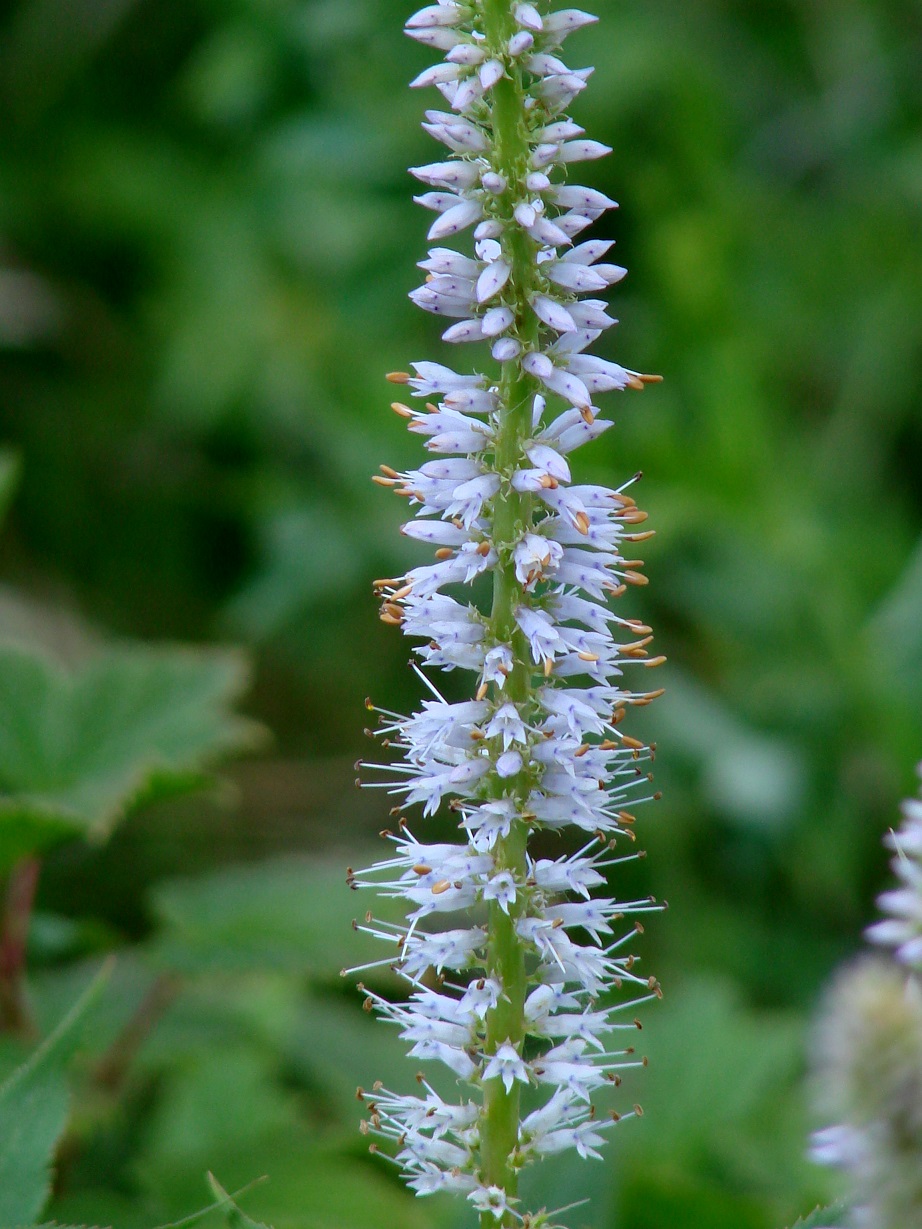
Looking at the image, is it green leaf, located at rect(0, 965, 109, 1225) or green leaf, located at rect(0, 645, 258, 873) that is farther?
green leaf, located at rect(0, 645, 258, 873)

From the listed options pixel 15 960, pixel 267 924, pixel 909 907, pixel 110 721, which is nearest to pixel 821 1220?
pixel 909 907

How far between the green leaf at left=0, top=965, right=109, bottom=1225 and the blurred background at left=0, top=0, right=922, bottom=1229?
1501 millimetres

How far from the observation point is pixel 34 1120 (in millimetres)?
2121

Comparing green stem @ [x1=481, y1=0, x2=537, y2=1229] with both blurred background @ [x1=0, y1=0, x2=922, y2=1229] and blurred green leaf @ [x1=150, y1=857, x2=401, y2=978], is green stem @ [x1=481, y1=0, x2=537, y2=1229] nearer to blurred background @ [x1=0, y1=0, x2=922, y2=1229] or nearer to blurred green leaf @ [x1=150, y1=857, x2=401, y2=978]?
blurred green leaf @ [x1=150, y1=857, x2=401, y2=978]

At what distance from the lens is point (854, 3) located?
7.17m

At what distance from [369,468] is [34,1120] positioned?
448 cm

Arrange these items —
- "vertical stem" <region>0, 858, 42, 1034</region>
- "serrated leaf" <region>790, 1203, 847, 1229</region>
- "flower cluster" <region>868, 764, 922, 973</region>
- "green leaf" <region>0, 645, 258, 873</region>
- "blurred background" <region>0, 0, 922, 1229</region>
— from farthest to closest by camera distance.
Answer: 1. "blurred background" <region>0, 0, 922, 1229</region>
2. "green leaf" <region>0, 645, 258, 873</region>
3. "vertical stem" <region>0, 858, 42, 1034</region>
4. "serrated leaf" <region>790, 1203, 847, 1229</region>
5. "flower cluster" <region>868, 764, 922, 973</region>

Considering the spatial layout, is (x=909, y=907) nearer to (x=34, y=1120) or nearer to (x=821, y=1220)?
(x=821, y=1220)

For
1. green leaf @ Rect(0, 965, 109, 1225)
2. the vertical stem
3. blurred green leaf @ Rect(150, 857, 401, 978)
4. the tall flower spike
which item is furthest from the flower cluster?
the vertical stem

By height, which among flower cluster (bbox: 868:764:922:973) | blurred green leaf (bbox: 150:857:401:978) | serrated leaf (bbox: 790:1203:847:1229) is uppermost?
flower cluster (bbox: 868:764:922:973)

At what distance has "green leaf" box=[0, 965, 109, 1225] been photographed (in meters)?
2.07

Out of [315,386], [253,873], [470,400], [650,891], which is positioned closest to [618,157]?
[315,386]

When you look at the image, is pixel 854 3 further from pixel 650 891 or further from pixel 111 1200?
pixel 111 1200

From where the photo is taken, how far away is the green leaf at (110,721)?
3529 mm
